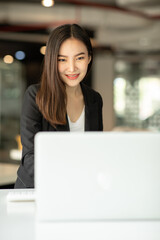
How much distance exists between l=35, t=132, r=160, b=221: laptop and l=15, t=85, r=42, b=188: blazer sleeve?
0.47m

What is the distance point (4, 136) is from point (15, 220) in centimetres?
696

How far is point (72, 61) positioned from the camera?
5.53ft

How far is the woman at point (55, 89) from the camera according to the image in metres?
1.69

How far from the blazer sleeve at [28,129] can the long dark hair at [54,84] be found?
0.11ft

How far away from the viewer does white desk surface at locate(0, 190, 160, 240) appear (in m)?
1.12

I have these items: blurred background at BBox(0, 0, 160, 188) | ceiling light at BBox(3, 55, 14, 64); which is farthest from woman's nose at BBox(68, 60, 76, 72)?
ceiling light at BBox(3, 55, 14, 64)

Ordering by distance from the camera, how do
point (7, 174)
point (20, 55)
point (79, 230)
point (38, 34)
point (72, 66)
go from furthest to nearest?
point (38, 34) → point (20, 55) → point (7, 174) → point (72, 66) → point (79, 230)

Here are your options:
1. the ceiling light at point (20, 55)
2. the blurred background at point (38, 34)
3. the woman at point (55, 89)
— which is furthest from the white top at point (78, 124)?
the ceiling light at point (20, 55)

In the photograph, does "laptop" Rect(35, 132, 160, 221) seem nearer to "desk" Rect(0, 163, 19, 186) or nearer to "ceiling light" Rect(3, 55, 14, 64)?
"desk" Rect(0, 163, 19, 186)

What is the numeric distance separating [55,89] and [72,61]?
0.14 metres

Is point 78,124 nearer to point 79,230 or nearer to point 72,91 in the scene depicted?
point 72,91

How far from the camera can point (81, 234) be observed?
114 centimetres

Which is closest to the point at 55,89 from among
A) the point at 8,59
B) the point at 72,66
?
the point at 72,66

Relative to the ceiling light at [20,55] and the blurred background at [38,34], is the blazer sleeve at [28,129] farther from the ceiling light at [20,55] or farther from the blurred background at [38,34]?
the ceiling light at [20,55]
